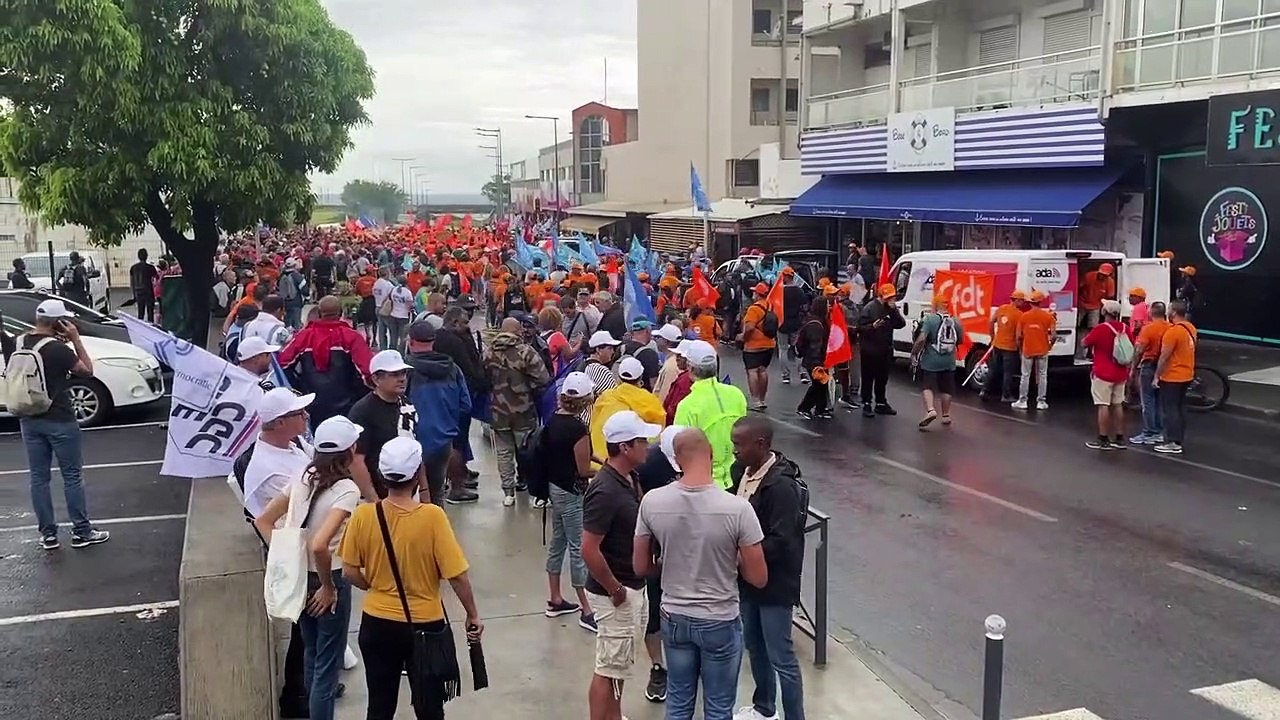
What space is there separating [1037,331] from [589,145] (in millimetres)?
65578

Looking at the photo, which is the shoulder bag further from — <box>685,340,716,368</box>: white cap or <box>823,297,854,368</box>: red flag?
<box>823,297,854,368</box>: red flag

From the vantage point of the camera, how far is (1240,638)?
6.86 meters

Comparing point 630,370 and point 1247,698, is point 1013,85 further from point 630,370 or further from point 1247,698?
point 1247,698

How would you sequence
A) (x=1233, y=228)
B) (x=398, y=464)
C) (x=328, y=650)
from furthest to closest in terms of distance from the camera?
(x=1233, y=228) → (x=328, y=650) → (x=398, y=464)

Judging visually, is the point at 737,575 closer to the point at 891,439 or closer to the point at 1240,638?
the point at 1240,638

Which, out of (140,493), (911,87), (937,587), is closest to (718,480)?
(937,587)

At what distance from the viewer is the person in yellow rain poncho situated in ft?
22.4

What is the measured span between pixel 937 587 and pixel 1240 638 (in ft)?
6.17

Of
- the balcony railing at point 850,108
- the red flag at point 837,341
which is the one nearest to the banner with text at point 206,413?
the red flag at point 837,341

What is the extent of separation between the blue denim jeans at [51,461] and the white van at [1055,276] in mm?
11095

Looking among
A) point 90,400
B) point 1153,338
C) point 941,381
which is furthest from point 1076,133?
point 90,400

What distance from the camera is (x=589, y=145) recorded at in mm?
77875

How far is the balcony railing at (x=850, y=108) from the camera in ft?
92.3

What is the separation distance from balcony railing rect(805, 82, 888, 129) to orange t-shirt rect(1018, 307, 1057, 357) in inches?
562
